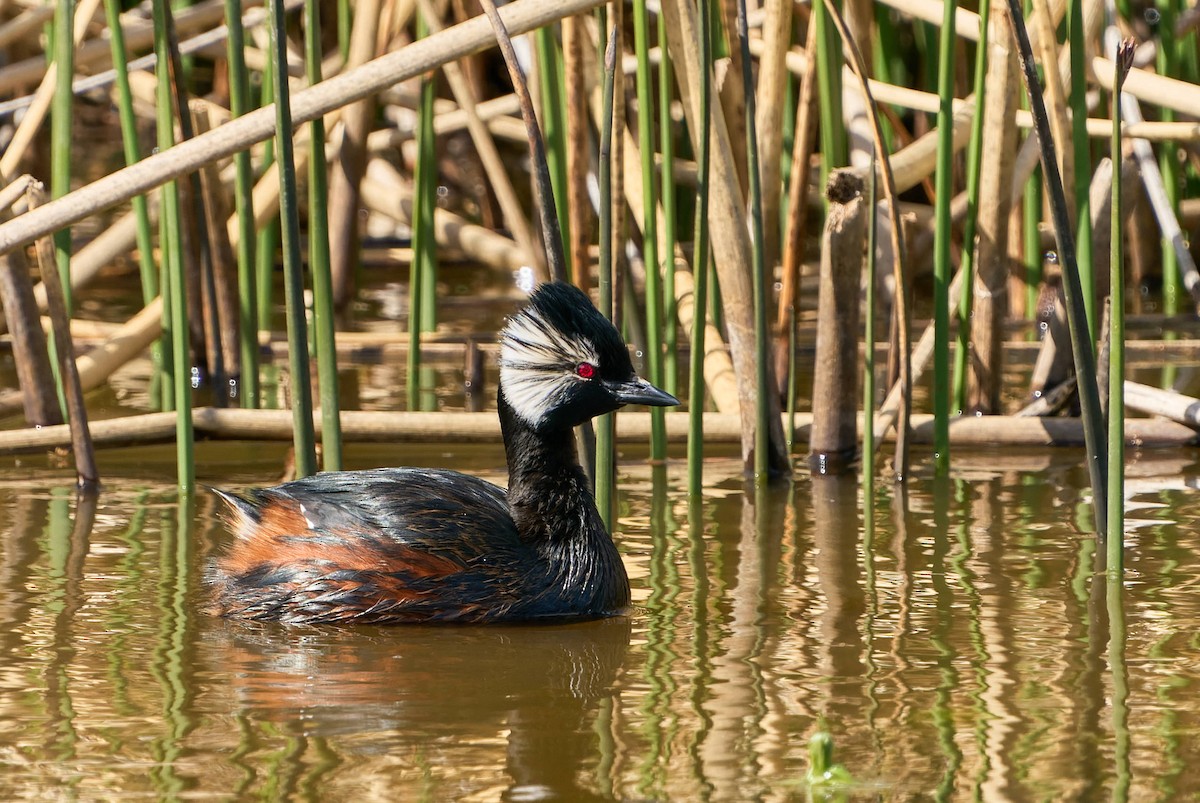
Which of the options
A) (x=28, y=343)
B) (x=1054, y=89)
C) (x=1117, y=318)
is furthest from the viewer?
(x=28, y=343)

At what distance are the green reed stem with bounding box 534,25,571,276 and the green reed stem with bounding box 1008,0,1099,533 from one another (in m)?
1.85

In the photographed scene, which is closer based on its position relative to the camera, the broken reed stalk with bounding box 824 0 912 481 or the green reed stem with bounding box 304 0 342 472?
the green reed stem with bounding box 304 0 342 472

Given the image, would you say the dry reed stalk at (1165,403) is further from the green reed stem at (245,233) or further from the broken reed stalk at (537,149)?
the green reed stem at (245,233)

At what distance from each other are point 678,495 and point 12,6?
5.17 m

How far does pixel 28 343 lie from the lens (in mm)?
6371

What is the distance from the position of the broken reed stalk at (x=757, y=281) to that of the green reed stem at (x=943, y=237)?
1.76ft

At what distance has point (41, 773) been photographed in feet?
10.9

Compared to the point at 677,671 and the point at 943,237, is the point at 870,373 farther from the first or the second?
the point at 677,671

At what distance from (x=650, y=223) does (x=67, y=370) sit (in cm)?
194

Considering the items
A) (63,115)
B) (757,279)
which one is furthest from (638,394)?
(63,115)

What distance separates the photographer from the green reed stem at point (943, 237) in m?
5.28

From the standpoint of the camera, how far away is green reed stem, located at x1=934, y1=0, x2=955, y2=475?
528 centimetres

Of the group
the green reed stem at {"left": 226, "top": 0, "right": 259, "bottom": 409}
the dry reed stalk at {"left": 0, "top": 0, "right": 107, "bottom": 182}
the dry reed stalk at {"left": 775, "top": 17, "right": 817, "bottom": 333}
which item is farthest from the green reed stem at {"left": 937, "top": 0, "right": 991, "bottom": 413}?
the dry reed stalk at {"left": 0, "top": 0, "right": 107, "bottom": 182}

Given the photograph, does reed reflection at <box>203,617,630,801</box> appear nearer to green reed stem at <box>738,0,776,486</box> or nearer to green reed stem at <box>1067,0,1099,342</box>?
green reed stem at <box>738,0,776,486</box>
